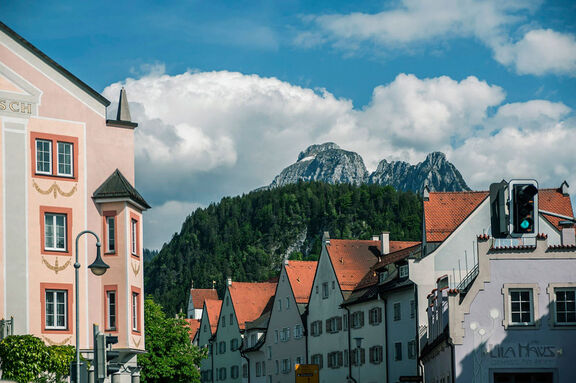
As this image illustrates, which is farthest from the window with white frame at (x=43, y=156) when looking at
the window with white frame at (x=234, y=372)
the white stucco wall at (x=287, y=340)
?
the window with white frame at (x=234, y=372)

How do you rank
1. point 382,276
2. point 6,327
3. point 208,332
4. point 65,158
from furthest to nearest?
point 208,332
point 382,276
point 65,158
point 6,327

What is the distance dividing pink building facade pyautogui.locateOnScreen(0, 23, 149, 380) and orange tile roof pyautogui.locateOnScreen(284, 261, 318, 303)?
47232 millimetres

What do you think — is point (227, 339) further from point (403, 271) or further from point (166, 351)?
point (403, 271)

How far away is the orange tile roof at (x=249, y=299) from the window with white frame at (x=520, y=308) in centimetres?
7016

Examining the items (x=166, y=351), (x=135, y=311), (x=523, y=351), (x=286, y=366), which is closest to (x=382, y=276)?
(x=166, y=351)

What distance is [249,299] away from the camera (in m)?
116

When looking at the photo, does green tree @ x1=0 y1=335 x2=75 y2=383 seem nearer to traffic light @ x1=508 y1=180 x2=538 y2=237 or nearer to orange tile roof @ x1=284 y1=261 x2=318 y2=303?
traffic light @ x1=508 y1=180 x2=538 y2=237

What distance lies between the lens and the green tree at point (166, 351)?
79.4 metres

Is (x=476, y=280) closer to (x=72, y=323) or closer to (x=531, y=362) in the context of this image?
(x=531, y=362)

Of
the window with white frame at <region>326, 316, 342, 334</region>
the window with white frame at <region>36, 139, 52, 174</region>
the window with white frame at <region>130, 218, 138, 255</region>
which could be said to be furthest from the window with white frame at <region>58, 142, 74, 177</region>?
the window with white frame at <region>326, 316, 342, 334</region>

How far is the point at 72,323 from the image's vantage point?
44.6m

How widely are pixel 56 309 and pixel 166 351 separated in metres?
36.7

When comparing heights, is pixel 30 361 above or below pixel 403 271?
below

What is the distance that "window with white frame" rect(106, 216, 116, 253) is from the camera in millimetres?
46750
